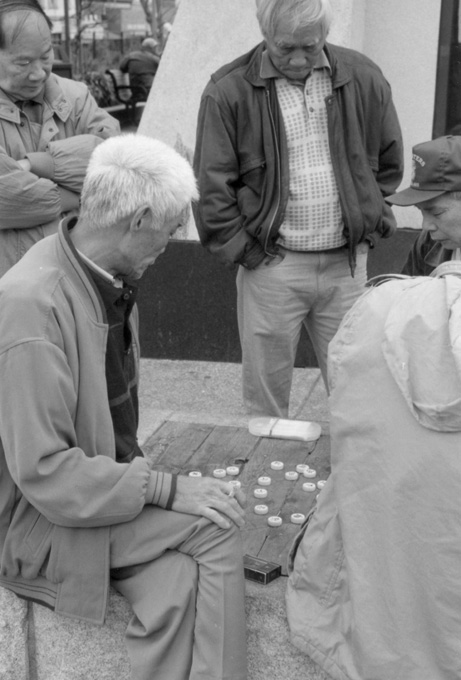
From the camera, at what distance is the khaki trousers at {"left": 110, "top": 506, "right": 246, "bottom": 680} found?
246cm

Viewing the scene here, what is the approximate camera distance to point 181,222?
2.71m

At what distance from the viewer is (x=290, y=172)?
12.4 feet

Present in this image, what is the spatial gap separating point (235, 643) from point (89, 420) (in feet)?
2.22

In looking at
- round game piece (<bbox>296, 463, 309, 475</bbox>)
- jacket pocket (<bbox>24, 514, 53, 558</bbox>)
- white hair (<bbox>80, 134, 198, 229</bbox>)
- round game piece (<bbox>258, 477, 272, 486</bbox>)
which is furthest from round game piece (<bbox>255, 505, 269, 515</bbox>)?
white hair (<bbox>80, 134, 198, 229</bbox>)

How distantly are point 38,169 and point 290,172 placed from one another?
97 cm

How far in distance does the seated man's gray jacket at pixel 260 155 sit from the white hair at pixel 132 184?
1181 millimetres

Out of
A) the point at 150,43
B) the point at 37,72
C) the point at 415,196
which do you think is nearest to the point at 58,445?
the point at 415,196

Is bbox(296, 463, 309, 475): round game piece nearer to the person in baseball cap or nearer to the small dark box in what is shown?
the small dark box

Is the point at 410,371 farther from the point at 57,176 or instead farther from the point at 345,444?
the point at 57,176

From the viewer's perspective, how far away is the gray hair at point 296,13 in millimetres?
3529

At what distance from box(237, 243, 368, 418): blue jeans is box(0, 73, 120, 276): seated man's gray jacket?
787 millimetres

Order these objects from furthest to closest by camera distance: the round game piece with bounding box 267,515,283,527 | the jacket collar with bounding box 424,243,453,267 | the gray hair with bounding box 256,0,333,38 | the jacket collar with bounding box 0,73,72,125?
1. the jacket collar with bounding box 0,73,72,125
2. the gray hair with bounding box 256,0,333,38
3. the jacket collar with bounding box 424,243,453,267
4. the round game piece with bounding box 267,515,283,527

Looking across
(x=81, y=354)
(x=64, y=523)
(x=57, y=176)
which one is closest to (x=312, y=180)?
(x=57, y=176)

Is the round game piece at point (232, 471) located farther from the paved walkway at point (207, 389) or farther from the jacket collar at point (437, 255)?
the paved walkway at point (207, 389)
